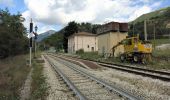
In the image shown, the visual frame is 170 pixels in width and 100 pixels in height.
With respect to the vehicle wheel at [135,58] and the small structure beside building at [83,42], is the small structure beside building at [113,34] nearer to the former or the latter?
the vehicle wheel at [135,58]

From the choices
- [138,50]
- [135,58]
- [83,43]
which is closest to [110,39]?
[135,58]

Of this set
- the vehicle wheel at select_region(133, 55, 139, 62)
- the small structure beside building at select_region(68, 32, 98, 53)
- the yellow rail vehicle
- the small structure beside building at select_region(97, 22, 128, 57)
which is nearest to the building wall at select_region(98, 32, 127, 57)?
the small structure beside building at select_region(97, 22, 128, 57)

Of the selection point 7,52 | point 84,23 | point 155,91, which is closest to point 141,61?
point 155,91

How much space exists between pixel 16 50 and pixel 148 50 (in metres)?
33.2

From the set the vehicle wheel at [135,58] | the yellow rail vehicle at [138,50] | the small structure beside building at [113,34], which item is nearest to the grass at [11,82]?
the yellow rail vehicle at [138,50]

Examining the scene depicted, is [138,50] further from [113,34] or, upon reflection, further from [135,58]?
[113,34]

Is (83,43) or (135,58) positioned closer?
(135,58)

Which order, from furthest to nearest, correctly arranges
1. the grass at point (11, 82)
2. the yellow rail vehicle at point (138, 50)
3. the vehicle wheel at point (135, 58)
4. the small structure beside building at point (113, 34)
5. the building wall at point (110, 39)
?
the building wall at point (110, 39)
the small structure beside building at point (113, 34)
the vehicle wheel at point (135, 58)
the yellow rail vehicle at point (138, 50)
the grass at point (11, 82)

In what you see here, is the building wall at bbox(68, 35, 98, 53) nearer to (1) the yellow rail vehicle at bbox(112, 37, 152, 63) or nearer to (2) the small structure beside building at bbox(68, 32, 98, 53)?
(2) the small structure beside building at bbox(68, 32, 98, 53)

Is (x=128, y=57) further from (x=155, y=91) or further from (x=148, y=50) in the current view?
(x=155, y=91)

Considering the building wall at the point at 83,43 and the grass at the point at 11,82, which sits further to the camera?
the building wall at the point at 83,43

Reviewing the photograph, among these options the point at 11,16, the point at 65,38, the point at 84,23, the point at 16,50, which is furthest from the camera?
the point at 84,23

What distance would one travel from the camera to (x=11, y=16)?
72.2 meters

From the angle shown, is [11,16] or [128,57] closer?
[128,57]
